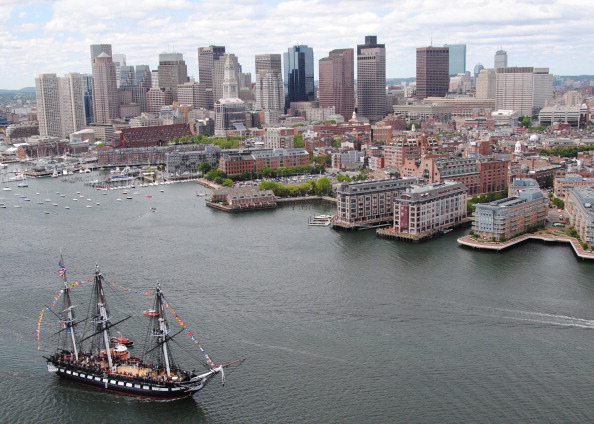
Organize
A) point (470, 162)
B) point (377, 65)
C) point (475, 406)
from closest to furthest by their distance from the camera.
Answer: point (475, 406) < point (470, 162) < point (377, 65)

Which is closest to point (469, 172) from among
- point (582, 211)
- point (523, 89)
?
point (582, 211)

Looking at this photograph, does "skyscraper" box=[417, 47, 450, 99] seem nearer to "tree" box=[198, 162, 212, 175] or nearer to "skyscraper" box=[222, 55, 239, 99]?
"skyscraper" box=[222, 55, 239, 99]

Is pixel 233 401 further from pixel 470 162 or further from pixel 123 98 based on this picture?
pixel 123 98

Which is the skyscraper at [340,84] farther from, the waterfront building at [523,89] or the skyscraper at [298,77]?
the waterfront building at [523,89]

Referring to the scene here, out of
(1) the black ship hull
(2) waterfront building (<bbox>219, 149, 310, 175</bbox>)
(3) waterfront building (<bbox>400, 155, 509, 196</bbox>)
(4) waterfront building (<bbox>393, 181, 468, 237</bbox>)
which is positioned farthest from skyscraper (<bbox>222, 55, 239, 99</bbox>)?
(1) the black ship hull

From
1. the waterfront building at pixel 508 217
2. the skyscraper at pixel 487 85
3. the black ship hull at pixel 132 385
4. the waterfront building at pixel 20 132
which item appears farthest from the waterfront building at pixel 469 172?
the skyscraper at pixel 487 85

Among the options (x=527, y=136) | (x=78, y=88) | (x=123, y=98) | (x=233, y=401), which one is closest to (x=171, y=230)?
(x=233, y=401)
